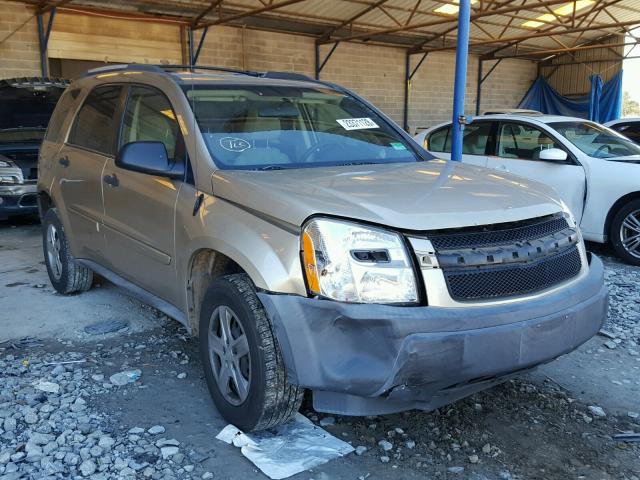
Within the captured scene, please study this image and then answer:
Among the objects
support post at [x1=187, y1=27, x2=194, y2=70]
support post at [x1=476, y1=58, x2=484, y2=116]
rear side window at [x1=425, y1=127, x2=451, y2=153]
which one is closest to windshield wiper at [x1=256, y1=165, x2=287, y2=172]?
rear side window at [x1=425, y1=127, x2=451, y2=153]

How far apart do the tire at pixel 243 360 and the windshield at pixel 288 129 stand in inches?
30.2

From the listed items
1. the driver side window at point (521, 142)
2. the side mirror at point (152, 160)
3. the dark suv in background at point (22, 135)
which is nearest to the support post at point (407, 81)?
the driver side window at point (521, 142)

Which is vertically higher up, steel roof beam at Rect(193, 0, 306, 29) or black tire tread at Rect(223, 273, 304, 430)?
steel roof beam at Rect(193, 0, 306, 29)

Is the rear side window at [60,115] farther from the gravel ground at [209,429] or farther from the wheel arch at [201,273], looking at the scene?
the wheel arch at [201,273]

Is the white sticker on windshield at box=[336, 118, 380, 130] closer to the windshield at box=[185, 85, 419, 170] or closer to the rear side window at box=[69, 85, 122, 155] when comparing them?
the windshield at box=[185, 85, 419, 170]

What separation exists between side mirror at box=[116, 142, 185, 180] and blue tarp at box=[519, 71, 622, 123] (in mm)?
18971

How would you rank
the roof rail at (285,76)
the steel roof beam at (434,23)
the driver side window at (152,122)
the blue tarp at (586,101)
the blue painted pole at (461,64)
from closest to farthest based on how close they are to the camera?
the driver side window at (152,122) → the roof rail at (285,76) → the blue painted pole at (461,64) → the steel roof beam at (434,23) → the blue tarp at (586,101)

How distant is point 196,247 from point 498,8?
42.0 feet

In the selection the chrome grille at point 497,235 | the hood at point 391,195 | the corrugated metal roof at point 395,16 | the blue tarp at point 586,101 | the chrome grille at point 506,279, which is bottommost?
the chrome grille at point 506,279

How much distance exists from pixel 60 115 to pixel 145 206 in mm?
2012

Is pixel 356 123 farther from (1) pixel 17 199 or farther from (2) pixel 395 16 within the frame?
(2) pixel 395 16

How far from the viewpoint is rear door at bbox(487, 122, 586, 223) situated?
6.55 metres

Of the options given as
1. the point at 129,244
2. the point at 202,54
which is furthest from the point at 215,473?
the point at 202,54

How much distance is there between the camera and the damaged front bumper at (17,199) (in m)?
7.27
